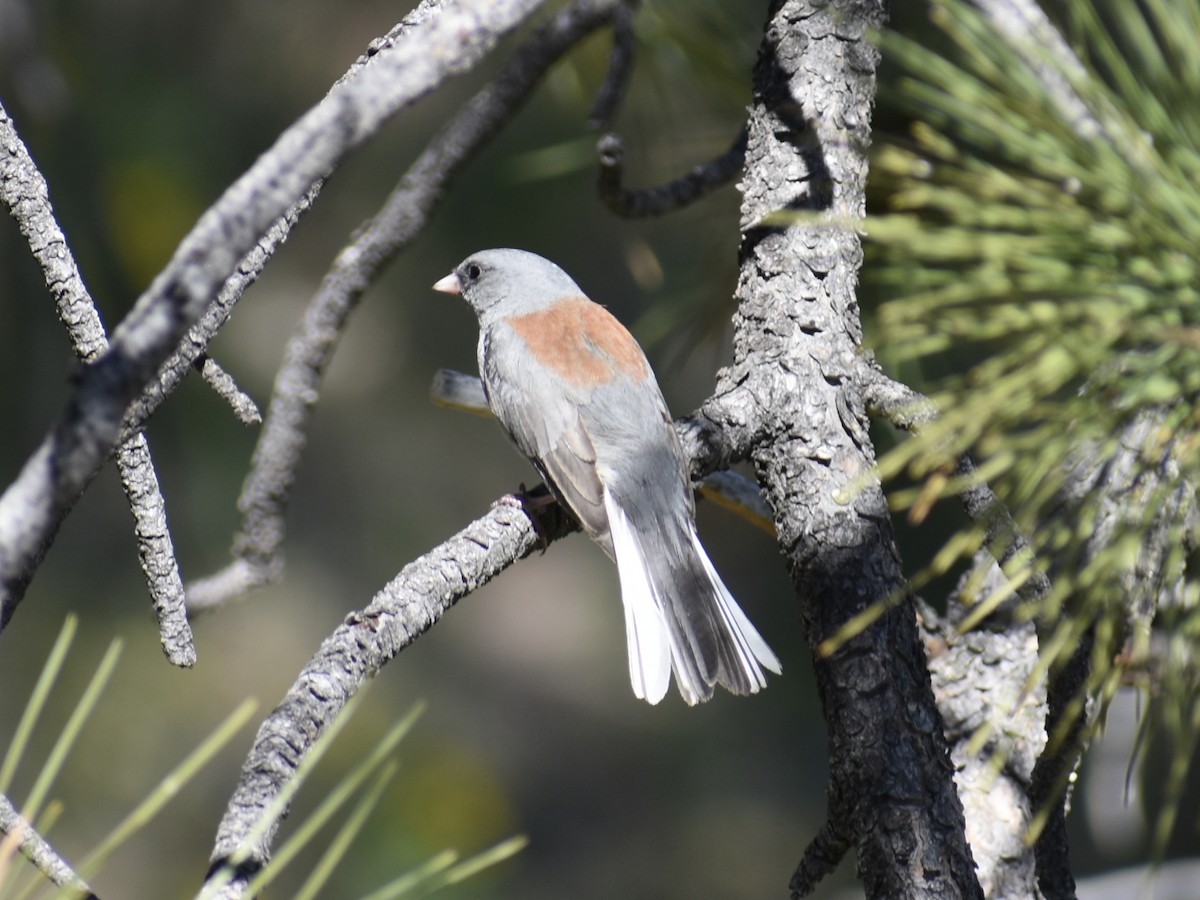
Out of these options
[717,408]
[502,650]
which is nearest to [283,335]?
[502,650]

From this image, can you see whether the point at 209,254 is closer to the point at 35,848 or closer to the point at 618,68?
the point at 35,848

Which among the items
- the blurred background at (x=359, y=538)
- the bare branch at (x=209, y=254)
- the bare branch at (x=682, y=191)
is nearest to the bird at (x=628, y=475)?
the bare branch at (x=682, y=191)

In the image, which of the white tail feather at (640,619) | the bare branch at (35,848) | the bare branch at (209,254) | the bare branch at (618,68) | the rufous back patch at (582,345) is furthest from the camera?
the rufous back patch at (582,345)

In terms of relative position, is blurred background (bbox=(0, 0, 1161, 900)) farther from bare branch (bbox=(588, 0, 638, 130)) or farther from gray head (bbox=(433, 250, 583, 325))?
bare branch (bbox=(588, 0, 638, 130))

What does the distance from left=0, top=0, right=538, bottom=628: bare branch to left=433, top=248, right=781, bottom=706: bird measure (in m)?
0.80

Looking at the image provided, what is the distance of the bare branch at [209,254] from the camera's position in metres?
0.54

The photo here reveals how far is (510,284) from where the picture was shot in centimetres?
228

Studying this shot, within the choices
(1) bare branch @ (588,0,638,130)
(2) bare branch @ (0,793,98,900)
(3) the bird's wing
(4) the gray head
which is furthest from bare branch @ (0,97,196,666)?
(4) the gray head

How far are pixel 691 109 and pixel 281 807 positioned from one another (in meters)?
1.62

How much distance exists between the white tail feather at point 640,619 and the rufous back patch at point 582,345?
0.24 m

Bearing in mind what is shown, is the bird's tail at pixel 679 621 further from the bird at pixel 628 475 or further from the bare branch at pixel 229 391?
the bare branch at pixel 229 391

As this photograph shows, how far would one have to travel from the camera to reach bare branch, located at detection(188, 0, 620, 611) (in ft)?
3.64

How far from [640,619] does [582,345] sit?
1.88 feet

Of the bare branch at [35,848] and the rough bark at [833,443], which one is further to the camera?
the rough bark at [833,443]
